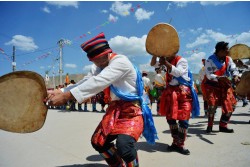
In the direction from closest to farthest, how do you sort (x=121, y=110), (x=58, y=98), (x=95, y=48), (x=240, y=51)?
(x=58, y=98)
(x=95, y=48)
(x=121, y=110)
(x=240, y=51)

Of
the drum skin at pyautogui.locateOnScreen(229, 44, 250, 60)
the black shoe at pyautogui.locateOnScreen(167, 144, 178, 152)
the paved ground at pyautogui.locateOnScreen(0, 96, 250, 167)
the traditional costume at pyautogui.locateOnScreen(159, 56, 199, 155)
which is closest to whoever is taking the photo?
the paved ground at pyautogui.locateOnScreen(0, 96, 250, 167)

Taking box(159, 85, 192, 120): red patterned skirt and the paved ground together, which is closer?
the paved ground

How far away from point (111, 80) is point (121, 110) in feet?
1.55

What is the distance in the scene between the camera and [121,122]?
2691mm

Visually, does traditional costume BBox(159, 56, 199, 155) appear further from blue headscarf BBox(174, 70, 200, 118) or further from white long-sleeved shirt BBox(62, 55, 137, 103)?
white long-sleeved shirt BBox(62, 55, 137, 103)

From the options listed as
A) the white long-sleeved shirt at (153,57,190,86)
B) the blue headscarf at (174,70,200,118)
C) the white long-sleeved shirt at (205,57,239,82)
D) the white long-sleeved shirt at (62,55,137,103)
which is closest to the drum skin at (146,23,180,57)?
the white long-sleeved shirt at (153,57,190,86)

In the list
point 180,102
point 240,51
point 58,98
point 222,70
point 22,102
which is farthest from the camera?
point 240,51

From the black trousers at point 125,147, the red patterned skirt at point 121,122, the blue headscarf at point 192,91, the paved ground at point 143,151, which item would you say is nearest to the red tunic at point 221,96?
the paved ground at point 143,151

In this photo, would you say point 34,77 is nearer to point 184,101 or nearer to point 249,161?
point 184,101

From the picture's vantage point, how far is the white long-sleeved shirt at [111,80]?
2.32 m

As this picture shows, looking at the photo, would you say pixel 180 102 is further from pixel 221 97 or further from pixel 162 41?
pixel 221 97

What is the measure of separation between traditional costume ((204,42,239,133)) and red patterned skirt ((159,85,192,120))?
1.24 m

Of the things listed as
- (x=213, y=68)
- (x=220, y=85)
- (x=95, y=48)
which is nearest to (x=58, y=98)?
(x=95, y=48)

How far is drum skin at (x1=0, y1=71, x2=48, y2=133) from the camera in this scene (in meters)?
2.46
